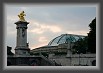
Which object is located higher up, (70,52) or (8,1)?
(8,1)

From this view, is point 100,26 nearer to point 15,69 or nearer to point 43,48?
point 15,69

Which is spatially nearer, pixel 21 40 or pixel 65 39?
pixel 21 40

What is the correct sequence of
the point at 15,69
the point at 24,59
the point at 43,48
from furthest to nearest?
the point at 43,48
the point at 24,59
the point at 15,69

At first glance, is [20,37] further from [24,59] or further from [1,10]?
[1,10]

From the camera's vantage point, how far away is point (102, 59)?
4.26 m

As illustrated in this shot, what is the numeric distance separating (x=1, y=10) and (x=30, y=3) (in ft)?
1.55

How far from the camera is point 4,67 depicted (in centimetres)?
424

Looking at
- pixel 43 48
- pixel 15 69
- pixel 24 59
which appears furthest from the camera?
pixel 43 48

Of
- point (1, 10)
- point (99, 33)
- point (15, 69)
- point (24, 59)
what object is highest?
point (1, 10)

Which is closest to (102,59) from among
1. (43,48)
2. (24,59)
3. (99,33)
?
(99,33)

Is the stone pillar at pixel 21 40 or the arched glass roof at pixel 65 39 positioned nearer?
the stone pillar at pixel 21 40

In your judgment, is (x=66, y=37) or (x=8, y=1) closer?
(x=8, y=1)

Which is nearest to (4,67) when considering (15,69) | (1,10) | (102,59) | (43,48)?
(15,69)

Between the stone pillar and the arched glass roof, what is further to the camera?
the arched glass roof
